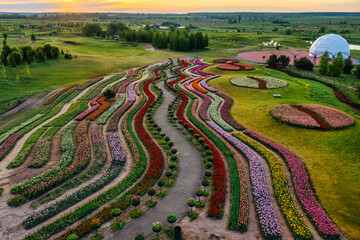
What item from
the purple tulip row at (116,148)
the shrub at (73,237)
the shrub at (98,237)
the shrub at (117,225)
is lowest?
the shrub at (98,237)

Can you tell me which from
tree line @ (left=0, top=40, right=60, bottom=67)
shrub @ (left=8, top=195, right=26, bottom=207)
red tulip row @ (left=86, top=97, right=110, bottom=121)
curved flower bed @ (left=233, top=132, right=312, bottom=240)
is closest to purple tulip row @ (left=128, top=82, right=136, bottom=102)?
red tulip row @ (left=86, top=97, right=110, bottom=121)

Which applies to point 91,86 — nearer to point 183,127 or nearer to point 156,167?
point 183,127

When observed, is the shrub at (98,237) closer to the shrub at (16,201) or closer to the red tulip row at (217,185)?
the shrub at (16,201)

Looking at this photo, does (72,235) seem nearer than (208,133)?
Yes

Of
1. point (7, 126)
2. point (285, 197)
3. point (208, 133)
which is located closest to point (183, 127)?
point (208, 133)

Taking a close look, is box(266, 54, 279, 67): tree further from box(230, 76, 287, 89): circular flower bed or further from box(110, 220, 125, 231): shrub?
box(110, 220, 125, 231): shrub

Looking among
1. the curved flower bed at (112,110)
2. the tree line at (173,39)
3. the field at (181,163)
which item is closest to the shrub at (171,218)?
the field at (181,163)

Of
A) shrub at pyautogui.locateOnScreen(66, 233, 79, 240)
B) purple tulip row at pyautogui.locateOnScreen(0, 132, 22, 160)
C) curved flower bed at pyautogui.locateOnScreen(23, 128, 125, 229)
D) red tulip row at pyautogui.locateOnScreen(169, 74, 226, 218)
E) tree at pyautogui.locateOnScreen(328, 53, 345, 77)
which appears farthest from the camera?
tree at pyautogui.locateOnScreen(328, 53, 345, 77)
